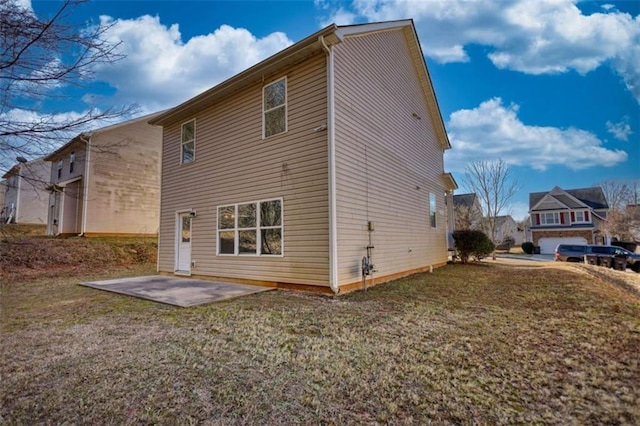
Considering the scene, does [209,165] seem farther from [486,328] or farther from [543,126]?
[543,126]

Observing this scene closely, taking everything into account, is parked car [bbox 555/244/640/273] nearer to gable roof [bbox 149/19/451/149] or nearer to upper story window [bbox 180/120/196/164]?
gable roof [bbox 149/19/451/149]

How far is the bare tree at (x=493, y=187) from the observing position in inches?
867

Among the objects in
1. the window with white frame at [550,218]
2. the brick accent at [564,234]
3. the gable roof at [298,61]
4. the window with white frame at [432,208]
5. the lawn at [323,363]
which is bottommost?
the lawn at [323,363]

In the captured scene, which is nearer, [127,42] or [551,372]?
[551,372]

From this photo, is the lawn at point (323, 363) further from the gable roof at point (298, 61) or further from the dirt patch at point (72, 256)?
the dirt patch at point (72, 256)

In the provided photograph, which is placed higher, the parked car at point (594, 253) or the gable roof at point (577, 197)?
the gable roof at point (577, 197)

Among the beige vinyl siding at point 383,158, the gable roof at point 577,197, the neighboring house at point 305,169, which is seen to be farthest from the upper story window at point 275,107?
the gable roof at point 577,197

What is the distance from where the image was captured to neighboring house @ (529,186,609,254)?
31250 millimetres

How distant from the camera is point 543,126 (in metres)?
22.1

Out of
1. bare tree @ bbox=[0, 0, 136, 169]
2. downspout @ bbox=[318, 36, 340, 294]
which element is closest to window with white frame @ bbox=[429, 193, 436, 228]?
downspout @ bbox=[318, 36, 340, 294]

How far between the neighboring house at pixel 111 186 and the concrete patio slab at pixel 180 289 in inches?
350

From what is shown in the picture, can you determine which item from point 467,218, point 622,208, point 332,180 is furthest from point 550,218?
point 332,180

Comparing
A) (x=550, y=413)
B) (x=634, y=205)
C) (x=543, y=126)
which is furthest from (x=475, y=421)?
(x=634, y=205)

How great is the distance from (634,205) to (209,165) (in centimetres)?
4406
